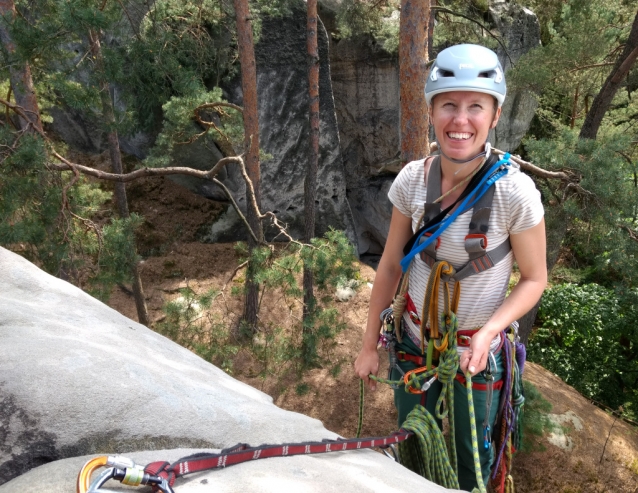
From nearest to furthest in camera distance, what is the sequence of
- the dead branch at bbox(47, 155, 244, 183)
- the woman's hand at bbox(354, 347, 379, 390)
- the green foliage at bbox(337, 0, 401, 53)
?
1. the woman's hand at bbox(354, 347, 379, 390)
2. the dead branch at bbox(47, 155, 244, 183)
3. the green foliage at bbox(337, 0, 401, 53)

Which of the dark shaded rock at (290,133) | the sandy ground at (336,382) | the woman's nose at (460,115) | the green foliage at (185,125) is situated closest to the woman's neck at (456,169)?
the woman's nose at (460,115)

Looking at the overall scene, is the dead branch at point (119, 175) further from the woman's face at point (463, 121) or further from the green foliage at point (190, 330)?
the woman's face at point (463, 121)

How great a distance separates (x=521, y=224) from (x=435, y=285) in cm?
37

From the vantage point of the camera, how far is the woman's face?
178 cm

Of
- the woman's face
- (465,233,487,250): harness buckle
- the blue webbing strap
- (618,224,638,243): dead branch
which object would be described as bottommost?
(618,224,638,243): dead branch

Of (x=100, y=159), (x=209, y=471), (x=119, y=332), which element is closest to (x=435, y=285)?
(x=209, y=471)

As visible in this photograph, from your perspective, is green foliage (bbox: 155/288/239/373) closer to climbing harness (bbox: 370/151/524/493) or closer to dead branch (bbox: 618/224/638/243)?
climbing harness (bbox: 370/151/524/493)

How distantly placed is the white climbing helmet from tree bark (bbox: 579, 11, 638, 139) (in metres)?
4.61

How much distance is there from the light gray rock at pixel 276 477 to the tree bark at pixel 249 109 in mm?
4593

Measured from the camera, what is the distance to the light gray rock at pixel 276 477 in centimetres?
113

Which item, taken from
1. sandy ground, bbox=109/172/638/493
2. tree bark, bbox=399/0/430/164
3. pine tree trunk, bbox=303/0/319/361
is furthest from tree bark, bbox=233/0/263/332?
tree bark, bbox=399/0/430/164

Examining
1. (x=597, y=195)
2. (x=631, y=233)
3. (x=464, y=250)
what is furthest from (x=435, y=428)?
(x=631, y=233)

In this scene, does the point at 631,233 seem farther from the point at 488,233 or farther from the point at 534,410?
the point at 488,233

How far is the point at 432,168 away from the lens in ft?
6.50
